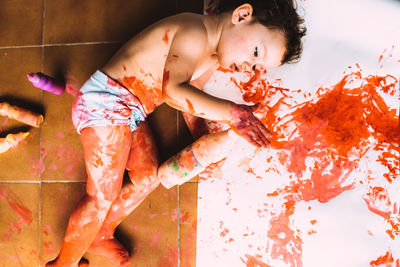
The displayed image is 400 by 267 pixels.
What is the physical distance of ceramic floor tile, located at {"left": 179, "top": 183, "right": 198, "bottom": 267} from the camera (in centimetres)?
103

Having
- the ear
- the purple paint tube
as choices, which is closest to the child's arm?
the ear

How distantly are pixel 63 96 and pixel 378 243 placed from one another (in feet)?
3.89

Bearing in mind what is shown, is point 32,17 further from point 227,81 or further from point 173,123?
point 227,81

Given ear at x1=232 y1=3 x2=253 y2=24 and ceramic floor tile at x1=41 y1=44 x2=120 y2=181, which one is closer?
ear at x1=232 y1=3 x2=253 y2=24

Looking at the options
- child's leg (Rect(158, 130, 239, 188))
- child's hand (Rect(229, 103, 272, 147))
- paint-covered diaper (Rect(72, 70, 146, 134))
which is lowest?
child's leg (Rect(158, 130, 239, 188))

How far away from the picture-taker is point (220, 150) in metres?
0.91

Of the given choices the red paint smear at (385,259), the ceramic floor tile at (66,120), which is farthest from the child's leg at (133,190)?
the red paint smear at (385,259)

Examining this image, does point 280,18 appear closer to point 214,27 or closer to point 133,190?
point 214,27

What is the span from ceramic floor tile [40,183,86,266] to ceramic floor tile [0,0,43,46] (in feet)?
1.85

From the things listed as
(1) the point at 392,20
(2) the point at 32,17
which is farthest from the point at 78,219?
(1) the point at 392,20

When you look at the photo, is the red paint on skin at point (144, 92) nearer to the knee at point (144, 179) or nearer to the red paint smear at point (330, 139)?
the knee at point (144, 179)

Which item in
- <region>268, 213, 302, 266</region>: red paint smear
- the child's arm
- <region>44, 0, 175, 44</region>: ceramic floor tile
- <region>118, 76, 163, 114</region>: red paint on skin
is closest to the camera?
the child's arm

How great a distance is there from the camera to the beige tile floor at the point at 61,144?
1053 mm

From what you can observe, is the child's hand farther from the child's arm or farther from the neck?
the neck
